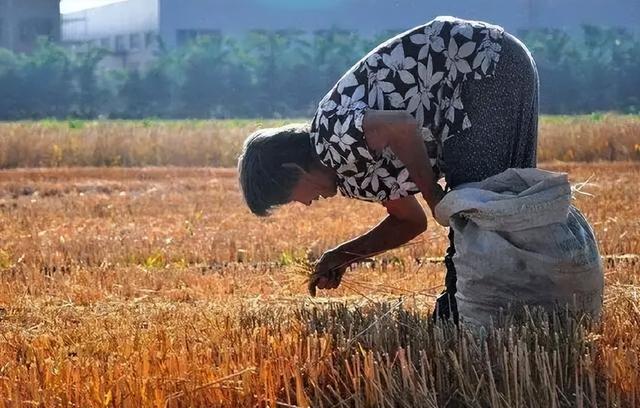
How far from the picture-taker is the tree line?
103 feet

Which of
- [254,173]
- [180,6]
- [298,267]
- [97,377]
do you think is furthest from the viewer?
[180,6]

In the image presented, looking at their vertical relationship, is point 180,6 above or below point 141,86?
above

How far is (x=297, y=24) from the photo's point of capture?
38.9 metres

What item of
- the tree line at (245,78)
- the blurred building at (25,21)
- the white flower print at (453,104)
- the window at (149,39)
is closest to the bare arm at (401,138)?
the white flower print at (453,104)

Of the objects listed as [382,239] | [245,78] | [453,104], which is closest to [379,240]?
[382,239]

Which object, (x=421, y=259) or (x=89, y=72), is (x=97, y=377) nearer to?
(x=421, y=259)

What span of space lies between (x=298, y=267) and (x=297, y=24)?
34.7 m

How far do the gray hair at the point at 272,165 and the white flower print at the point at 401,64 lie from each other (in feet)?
1.36

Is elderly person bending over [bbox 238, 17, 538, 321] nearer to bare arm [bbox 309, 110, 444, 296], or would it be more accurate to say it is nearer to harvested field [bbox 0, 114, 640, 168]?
bare arm [bbox 309, 110, 444, 296]

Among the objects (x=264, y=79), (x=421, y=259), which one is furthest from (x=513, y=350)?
(x=264, y=79)

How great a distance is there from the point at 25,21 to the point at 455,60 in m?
41.3

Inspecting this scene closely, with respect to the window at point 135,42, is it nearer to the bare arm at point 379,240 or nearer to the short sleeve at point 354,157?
the bare arm at point 379,240

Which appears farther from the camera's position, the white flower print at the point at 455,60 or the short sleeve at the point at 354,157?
the white flower print at the point at 455,60

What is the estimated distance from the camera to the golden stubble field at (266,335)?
123 inches
